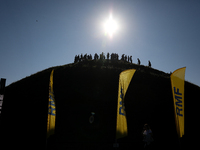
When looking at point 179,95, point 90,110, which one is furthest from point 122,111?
point 90,110

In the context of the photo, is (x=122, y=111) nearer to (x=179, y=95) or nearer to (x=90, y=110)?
(x=179, y=95)

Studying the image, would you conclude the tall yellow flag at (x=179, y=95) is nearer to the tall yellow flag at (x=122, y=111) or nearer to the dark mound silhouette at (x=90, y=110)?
the tall yellow flag at (x=122, y=111)

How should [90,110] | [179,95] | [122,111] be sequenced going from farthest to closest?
[90,110], [122,111], [179,95]

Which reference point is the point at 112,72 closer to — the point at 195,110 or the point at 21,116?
the point at 195,110

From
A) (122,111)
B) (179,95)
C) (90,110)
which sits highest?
(179,95)

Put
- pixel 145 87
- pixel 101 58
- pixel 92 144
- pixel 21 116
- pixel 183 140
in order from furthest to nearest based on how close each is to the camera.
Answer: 1. pixel 101 58
2. pixel 145 87
3. pixel 21 116
4. pixel 183 140
5. pixel 92 144

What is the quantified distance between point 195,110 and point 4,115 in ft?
83.6

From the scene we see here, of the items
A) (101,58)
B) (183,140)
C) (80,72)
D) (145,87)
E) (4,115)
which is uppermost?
(101,58)

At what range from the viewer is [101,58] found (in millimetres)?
37219

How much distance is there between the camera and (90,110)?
18.6 metres

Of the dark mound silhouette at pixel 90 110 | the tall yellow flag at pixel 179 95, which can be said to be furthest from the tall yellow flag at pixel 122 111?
the dark mound silhouette at pixel 90 110

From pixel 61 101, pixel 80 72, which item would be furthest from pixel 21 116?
pixel 80 72

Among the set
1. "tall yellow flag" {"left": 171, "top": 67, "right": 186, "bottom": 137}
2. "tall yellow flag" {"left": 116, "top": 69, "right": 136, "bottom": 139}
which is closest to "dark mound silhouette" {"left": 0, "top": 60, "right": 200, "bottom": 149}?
"tall yellow flag" {"left": 116, "top": 69, "right": 136, "bottom": 139}

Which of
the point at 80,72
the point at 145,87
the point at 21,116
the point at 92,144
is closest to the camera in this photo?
the point at 92,144
